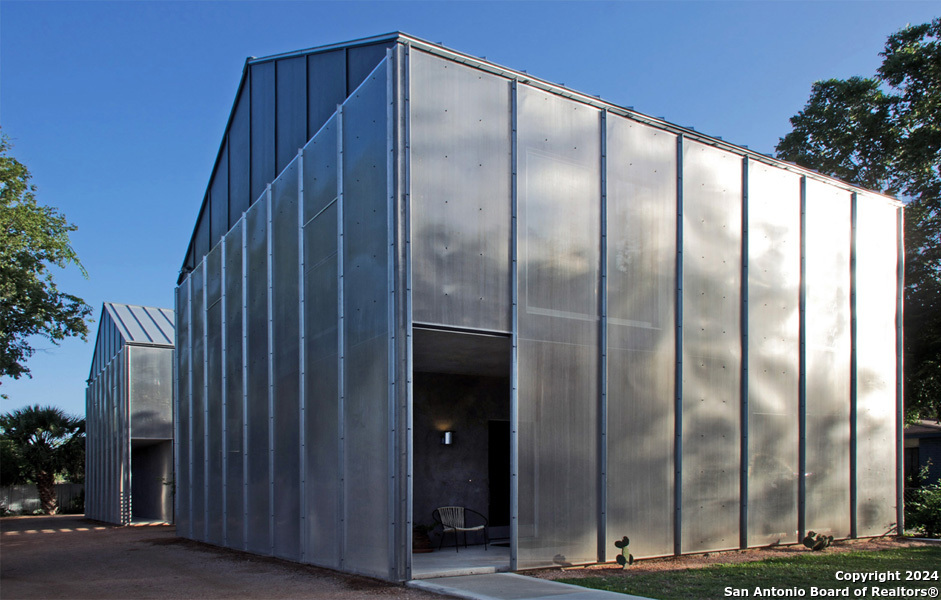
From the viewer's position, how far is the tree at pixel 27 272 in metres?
22.3

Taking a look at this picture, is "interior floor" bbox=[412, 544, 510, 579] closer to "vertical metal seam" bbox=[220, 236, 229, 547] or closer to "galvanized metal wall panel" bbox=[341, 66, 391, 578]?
"galvanized metal wall panel" bbox=[341, 66, 391, 578]

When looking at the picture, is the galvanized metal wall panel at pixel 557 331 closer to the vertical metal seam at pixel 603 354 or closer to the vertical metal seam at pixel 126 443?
the vertical metal seam at pixel 603 354

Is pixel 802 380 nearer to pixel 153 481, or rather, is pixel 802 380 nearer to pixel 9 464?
pixel 153 481

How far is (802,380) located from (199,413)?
14.3m

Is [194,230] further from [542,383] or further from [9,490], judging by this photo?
[9,490]

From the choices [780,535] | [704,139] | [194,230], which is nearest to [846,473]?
[780,535]

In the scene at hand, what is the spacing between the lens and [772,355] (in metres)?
14.4

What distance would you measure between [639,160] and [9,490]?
121ft

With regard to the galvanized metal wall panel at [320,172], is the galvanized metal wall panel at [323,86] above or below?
above

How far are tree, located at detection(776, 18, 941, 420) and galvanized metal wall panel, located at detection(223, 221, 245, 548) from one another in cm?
1921

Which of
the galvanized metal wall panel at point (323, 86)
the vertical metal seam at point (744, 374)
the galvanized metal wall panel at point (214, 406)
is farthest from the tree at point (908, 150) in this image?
the galvanized metal wall panel at point (214, 406)

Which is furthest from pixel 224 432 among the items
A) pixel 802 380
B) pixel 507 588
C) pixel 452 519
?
pixel 802 380

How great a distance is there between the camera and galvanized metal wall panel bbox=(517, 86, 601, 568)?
35.8 ft

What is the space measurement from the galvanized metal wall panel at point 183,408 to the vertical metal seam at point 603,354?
13130 millimetres
